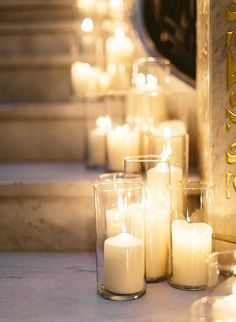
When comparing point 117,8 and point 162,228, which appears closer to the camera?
point 162,228

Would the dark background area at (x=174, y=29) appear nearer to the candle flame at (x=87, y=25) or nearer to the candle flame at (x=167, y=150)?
the candle flame at (x=87, y=25)

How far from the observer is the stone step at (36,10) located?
300cm

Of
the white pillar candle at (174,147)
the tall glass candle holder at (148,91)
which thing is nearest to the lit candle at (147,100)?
the tall glass candle holder at (148,91)

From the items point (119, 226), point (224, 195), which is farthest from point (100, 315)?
point (224, 195)

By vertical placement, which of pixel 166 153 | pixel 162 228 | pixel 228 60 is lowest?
pixel 162 228

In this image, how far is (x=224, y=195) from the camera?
4.86ft

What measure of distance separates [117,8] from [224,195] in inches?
53.5

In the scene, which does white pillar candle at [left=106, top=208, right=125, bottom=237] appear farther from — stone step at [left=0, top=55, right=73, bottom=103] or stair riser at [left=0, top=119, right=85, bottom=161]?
stone step at [left=0, top=55, right=73, bottom=103]

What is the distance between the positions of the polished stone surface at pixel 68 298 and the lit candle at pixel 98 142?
431 mm

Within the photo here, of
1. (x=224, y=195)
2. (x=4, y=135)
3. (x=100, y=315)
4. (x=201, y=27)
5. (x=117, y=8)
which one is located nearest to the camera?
(x=100, y=315)

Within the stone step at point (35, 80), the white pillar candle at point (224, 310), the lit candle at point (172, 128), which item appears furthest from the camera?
Answer: the stone step at point (35, 80)

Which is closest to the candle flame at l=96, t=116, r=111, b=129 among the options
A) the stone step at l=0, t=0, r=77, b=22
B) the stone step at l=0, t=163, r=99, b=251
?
the stone step at l=0, t=163, r=99, b=251

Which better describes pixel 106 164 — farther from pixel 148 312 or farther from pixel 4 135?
pixel 148 312

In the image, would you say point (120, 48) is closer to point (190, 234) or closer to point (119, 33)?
point (119, 33)
